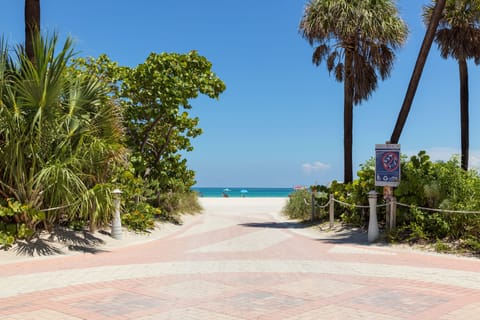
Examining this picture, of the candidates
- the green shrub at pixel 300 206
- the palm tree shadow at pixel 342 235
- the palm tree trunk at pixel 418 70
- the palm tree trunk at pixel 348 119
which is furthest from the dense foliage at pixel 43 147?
the green shrub at pixel 300 206

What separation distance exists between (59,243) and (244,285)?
5752 mm

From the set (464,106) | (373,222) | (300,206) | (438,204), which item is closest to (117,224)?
(373,222)

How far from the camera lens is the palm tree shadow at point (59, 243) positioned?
1012 cm

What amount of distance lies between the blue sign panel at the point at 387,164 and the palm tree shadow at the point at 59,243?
7.68 metres

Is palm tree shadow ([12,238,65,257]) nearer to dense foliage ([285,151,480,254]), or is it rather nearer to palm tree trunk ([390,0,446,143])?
dense foliage ([285,151,480,254])

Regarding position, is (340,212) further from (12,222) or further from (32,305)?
(32,305)

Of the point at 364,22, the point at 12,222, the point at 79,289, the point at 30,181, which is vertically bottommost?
the point at 79,289

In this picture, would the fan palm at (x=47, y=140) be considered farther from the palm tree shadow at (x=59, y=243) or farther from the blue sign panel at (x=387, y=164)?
the blue sign panel at (x=387, y=164)

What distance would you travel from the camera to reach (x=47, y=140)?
10.7m

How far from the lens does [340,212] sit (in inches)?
687

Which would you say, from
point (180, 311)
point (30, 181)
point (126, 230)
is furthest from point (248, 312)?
point (126, 230)

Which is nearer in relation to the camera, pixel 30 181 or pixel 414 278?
pixel 414 278

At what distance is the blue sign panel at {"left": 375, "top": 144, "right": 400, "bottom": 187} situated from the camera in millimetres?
12938

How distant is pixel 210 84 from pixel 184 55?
4.76ft
